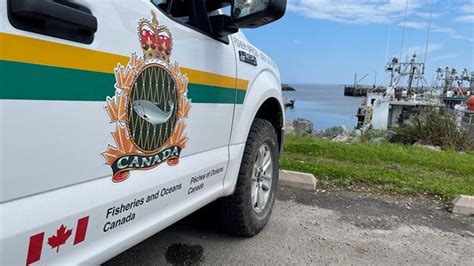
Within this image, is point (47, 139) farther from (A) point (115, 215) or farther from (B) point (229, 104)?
(B) point (229, 104)

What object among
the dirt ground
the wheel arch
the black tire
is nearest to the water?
the dirt ground

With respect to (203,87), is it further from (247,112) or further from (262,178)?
(262,178)

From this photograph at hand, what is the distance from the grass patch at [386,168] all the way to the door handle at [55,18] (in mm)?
4198

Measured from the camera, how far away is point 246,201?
127 inches

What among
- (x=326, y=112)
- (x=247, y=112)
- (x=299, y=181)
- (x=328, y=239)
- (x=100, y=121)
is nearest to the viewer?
(x=100, y=121)

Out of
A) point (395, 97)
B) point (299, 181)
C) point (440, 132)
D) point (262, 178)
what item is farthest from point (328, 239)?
point (395, 97)

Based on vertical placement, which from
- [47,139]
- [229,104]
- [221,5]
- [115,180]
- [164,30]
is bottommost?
[115,180]

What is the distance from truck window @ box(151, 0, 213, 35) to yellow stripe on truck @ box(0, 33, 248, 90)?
79cm

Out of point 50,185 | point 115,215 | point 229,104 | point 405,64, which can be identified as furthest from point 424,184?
point 405,64

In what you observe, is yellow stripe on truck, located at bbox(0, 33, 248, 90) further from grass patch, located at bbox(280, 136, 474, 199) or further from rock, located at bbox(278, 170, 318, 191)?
grass patch, located at bbox(280, 136, 474, 199)

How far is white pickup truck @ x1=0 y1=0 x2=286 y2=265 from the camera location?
4.41 ft

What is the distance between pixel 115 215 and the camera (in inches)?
71.2

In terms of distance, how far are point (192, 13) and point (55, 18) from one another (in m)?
1.24

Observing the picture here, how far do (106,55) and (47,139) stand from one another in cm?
42
